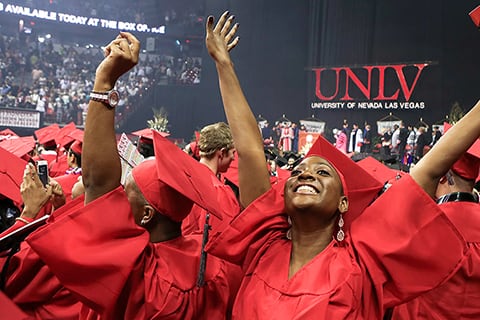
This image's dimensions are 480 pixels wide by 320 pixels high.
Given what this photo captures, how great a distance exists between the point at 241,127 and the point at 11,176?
1470mm

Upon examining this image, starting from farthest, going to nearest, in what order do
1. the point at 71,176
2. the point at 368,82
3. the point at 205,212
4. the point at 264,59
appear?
the point at 264,59, the point at 368,82, the point at 71,176, the point at 205,212

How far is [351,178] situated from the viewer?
2119 mm

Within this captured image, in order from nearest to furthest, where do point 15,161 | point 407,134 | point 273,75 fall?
1. point 15,161
2. point 407,134
3. point 273,75

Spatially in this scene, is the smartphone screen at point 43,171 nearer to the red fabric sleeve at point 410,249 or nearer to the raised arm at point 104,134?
the raised arm at point 104,134

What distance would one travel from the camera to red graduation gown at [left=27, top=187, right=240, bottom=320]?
4.91 ft

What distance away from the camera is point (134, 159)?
2.08 meters

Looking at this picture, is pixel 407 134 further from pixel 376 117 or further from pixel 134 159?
pixel 134 159

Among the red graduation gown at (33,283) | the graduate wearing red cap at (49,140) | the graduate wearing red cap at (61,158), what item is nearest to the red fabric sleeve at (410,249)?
the red graduation gown at (33,283)

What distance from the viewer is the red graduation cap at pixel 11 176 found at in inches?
106

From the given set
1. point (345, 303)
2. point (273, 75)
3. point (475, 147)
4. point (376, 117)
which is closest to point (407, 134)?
point (376, 117)

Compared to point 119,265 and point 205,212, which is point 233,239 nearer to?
point 119,265

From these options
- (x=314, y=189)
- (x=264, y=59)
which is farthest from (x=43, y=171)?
(x=264, y=59)

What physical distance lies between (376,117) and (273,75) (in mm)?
4904

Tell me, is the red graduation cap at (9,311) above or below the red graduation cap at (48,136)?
below
